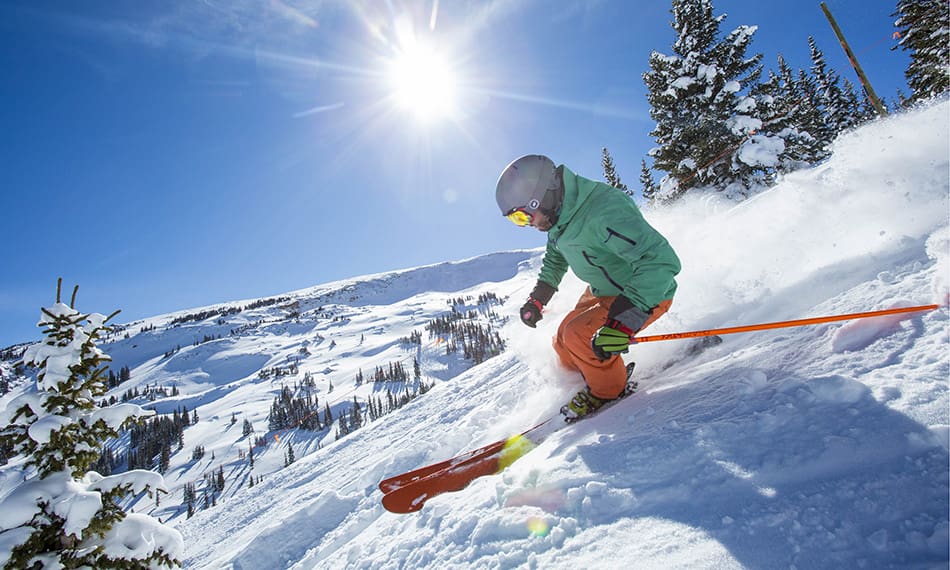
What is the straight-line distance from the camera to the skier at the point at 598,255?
305 cm

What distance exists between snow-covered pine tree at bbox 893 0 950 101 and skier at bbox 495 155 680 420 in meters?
22.5

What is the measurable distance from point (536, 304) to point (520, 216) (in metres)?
1.34

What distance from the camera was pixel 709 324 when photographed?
4.47 metres

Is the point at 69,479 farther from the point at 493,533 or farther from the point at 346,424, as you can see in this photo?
the point at 346,424

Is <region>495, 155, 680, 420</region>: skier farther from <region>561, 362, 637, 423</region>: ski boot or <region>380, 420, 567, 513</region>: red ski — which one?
<region>380, 420, 567, 513</region>: red ski

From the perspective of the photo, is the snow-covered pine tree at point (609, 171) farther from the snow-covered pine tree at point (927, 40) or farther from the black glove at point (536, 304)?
the black glove at point (536, 304)

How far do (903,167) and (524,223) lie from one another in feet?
12.3

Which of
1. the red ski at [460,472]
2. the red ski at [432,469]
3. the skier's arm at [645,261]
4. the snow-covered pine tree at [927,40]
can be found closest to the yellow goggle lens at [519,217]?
the skier's arm at [645,261]

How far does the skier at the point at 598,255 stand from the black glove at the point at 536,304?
21.7 inches

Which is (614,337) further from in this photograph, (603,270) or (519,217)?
(519,217)

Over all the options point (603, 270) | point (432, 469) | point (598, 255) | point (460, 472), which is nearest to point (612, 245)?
point (598, 255)

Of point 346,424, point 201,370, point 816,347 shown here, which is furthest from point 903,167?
point 201,370

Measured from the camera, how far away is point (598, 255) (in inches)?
139

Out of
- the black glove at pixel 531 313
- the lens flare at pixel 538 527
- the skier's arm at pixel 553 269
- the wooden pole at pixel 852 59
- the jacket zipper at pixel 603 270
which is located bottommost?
the lens flare at pixel 538 527
